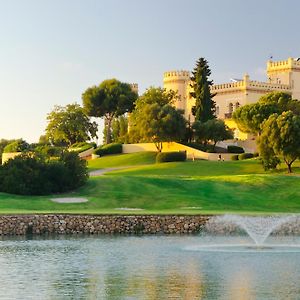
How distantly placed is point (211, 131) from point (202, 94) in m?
8.35

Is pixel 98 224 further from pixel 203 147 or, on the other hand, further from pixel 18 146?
pixel 18 146

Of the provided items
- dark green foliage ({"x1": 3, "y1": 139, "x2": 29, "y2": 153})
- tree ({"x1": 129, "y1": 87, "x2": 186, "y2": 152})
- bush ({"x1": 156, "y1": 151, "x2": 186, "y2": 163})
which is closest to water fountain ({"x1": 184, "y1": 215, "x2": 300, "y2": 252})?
bush ({"x1": 156, "y1": 151, "x2": 186, "y2": 163})

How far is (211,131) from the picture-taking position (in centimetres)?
9781

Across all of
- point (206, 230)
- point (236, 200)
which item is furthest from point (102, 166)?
point (206, 230)

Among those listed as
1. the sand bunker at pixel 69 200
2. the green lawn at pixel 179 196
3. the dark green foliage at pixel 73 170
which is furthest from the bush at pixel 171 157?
the sand bunker at pixel 69 200

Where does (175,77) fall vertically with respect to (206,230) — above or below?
above

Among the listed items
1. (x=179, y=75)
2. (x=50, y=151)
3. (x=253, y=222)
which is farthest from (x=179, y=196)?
(x=179, y=75)

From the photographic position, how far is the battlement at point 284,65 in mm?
120938

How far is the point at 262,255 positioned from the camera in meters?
30.7

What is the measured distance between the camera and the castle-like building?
117 m

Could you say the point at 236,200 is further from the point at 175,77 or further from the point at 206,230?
the point at 175,77

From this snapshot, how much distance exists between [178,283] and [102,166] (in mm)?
69887

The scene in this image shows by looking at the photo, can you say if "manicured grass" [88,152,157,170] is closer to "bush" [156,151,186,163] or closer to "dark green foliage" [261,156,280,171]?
"bush" [156,151,186,163]

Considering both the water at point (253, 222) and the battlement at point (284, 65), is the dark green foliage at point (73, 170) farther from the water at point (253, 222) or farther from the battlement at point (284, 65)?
the battlement at point (284, 65)
